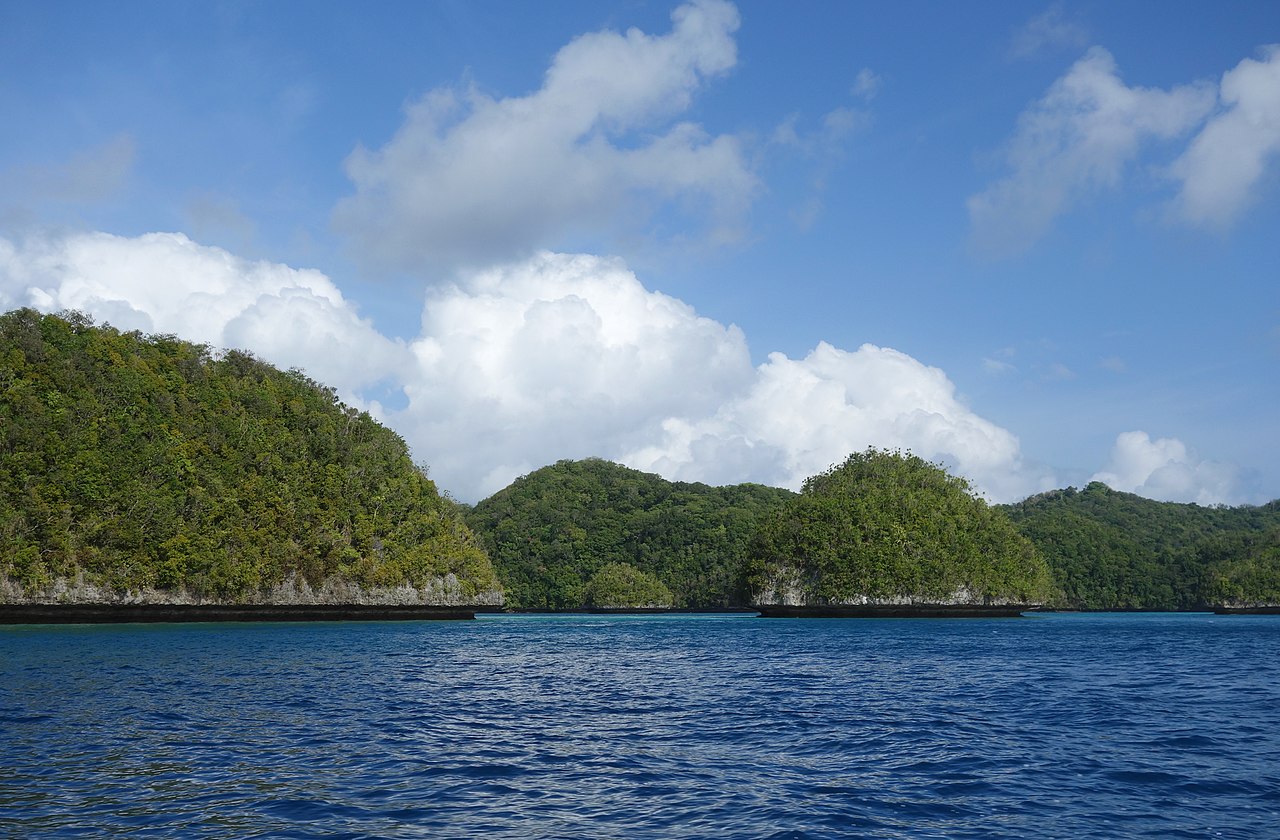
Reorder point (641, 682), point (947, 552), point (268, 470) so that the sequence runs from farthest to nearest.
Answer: point (947, 552) → point (268, 470) → point (641, 682)

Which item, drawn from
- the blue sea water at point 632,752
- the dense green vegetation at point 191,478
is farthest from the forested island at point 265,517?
the blue sea water at point 632,752

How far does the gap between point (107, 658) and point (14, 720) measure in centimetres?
2458

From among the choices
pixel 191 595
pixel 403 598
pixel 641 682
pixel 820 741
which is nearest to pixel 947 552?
pixel 403 598

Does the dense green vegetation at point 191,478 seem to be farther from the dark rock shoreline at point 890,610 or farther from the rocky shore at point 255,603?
the dark rock shoreline at point 890,610

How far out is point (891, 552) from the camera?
164 m

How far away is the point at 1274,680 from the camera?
127ft

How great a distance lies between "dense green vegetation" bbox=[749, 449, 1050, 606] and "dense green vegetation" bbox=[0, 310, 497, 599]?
178ft

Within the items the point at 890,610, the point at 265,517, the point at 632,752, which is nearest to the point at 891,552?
the point at 890,610

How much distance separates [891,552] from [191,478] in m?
113

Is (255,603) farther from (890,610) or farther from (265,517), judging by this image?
(890,610)

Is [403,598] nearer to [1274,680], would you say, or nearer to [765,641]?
[765,641]

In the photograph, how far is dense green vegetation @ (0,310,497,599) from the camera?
325ft

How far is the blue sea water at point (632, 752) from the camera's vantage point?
14.6m

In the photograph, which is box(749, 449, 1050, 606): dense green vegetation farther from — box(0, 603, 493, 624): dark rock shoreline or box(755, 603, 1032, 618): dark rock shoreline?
box(0, 603, 493, 624): dark rock shoreline
